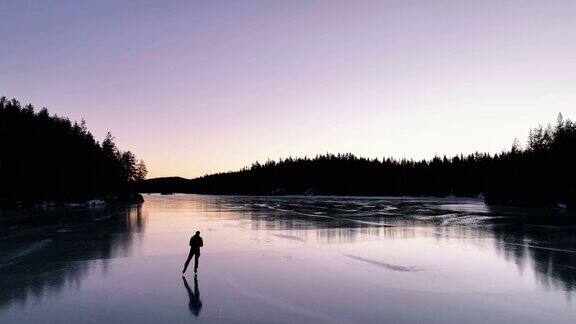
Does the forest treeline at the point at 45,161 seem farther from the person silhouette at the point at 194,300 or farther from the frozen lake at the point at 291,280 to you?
the person silhouette at the point at 194,300

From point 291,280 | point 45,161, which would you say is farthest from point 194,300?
point 45,161

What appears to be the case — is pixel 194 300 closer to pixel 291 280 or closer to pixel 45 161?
pixel 291 280

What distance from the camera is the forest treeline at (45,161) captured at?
7231 cm

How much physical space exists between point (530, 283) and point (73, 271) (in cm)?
1948

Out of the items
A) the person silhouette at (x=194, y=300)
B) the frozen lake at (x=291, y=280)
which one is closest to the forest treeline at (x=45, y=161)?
the frozen lake at (x=291, y=280)

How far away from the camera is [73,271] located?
20.5 m

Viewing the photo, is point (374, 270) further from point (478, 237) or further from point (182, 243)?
point (478, 237)

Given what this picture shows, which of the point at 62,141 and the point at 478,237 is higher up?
the point at 62,141

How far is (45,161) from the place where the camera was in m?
83.4

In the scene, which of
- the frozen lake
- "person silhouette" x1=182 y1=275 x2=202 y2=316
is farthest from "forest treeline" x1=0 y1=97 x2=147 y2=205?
"person silhouette" x1=182 y1=275 x2=202 y2=316

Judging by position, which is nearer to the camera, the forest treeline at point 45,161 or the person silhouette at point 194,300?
the person silhouette at point 194,300

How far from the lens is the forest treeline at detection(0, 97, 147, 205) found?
72.3 m

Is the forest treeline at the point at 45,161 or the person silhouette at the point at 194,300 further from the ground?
the forest treeline at the point at 45,161

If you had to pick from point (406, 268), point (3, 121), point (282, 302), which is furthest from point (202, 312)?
point (3, 121)
